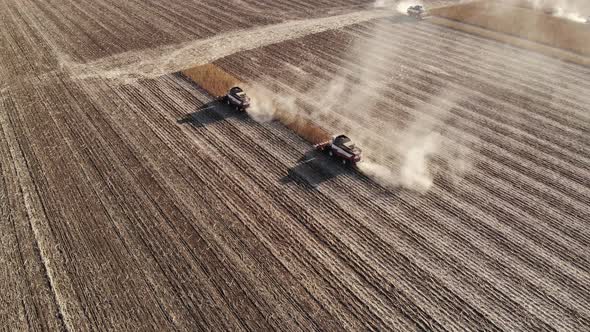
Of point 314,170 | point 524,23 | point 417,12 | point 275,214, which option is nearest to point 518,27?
point 524,23

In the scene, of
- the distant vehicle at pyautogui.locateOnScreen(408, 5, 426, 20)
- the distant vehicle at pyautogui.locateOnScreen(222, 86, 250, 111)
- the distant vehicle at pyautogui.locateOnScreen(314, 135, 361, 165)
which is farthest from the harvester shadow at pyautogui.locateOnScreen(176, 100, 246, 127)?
the distant vehicle at pyautogui.locateOnScreen(408, 5, 426, 20)

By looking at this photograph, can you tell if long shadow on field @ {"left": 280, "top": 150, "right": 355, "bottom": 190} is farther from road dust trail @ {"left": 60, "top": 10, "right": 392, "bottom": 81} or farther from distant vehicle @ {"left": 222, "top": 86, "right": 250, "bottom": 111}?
road dust trail @ {"left": 60, "top": 10, "right": 392, "bottom": 81}

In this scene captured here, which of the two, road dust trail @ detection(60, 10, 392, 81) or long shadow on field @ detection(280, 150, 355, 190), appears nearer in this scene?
long shadow on field @ detection(280, 150, 355, 190)

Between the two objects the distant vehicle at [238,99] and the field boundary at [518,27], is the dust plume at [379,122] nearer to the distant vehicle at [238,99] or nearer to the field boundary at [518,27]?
the distant vehicle at [238,99]

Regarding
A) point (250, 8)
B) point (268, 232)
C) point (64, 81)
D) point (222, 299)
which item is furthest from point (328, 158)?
point (250, 8)

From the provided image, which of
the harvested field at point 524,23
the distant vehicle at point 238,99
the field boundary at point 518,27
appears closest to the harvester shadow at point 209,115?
the distant vehicle at point 238,99

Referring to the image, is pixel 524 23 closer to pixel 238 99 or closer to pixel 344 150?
pixel 344 150
